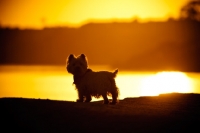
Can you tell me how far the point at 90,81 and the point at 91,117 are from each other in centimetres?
243

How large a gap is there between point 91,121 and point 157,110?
2.19 meters

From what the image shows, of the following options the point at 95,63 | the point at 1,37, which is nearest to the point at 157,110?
the point at 95,63

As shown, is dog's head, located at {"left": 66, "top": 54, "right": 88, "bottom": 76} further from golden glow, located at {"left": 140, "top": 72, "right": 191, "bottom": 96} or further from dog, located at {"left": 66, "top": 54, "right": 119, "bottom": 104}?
golden glow, located at {"left": 140, "top": 72, "right": 191, "bottom": 96}

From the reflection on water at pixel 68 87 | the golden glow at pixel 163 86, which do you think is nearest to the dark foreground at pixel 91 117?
the reflection on water at pixel 68 87

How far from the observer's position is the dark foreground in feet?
35.4

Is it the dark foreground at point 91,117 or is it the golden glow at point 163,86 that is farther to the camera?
the golden glow at point 163,86

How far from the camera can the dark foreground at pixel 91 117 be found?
10797 mm

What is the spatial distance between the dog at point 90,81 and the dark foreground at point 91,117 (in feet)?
2.05

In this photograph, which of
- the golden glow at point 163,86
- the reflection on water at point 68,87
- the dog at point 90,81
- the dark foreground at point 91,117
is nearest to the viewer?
the dark foreground at point 91,117

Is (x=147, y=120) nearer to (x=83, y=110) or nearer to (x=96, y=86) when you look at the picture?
(x=83, y=110)

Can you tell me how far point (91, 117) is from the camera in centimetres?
1143

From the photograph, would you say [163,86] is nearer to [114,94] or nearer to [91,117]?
[114,94]

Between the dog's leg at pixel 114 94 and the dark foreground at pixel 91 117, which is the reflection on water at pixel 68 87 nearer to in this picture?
the dog's leg at pixel 114 94

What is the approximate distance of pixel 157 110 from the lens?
12.6 m
